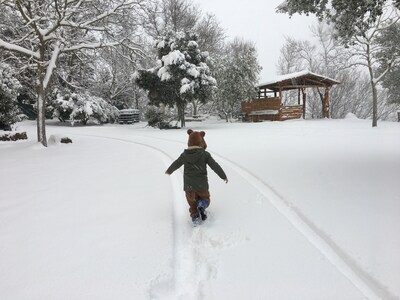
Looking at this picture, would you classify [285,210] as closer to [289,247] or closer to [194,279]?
[289,247]

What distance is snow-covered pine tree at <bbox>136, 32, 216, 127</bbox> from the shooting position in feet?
67.8

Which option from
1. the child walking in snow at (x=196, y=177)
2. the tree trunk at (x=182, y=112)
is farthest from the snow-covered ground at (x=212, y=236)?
→ the tree trunk at (x=182, y=112)

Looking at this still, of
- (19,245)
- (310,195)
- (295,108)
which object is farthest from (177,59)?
(19,245)

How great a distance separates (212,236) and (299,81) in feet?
82.7

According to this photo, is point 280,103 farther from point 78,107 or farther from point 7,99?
point 7,99

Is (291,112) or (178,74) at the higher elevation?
(178,74)

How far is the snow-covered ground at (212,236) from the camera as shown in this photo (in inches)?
118

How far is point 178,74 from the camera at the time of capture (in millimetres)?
21172

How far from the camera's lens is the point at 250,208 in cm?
516

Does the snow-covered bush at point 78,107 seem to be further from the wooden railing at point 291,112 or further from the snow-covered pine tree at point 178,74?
the wooden railing at point 291,112

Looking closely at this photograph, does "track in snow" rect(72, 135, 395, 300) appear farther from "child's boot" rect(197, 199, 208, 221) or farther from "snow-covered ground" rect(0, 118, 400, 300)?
"child's boot" rect(197, 199, 208, 221)

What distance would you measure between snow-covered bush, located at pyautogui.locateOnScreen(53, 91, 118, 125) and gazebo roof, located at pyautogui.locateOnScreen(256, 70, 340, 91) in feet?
45.6

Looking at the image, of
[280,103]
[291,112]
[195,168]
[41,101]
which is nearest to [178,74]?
[280,103]

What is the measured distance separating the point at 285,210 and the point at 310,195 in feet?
2.73
